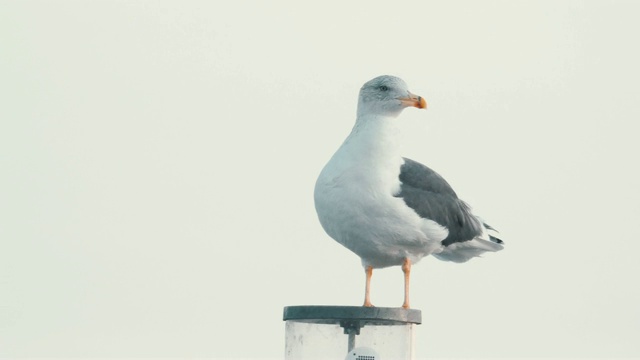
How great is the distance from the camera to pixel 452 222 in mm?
8867

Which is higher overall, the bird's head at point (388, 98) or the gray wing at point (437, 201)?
the bird's head at point (388, 98)

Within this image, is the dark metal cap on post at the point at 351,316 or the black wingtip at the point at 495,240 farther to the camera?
the black wingtip at the point at 495,240

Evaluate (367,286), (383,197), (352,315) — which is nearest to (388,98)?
(383,197)

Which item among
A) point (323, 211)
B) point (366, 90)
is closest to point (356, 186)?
point (323, 211)

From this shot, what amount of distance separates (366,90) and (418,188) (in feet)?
2.87

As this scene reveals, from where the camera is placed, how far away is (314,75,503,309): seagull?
8117mm

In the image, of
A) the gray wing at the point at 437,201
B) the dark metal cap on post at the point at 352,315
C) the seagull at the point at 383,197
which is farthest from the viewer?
the gray wing at the point at 437,201

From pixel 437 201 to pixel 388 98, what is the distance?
922 mm

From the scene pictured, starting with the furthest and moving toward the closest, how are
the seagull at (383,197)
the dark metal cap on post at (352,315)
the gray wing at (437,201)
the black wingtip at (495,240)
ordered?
1. the black wingtip at (495,240)
2. the gray wing at (437,201)
3. the seagull at (383,197)
4. the dark metal cap on post at (352,315)

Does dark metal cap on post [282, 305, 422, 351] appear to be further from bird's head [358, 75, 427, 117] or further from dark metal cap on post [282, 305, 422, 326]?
bird's head [358, 75, 427, 117]

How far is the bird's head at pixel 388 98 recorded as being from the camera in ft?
28.1

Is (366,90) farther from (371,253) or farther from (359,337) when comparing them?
(359,337)

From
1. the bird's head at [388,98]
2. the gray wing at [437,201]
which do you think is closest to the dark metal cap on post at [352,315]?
the gray wing at [437,201]

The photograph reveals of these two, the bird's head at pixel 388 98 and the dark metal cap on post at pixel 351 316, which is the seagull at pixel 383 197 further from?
the dark metal cap on post at pixel 351 316
